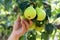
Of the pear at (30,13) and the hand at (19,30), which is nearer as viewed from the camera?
the pear at (30,13)

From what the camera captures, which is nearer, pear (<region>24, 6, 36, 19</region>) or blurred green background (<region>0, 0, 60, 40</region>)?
pear (<region>24, 6, 36, 19</region>)

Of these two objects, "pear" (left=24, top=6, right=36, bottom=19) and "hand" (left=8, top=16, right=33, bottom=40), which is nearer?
"pear" (left=24, top=6, right=36, bottom=19)

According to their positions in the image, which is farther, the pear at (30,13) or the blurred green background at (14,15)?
the blurred green background at (14,15)

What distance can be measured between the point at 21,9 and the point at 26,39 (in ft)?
0.65

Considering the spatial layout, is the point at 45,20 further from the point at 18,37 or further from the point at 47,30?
the point at 18,37

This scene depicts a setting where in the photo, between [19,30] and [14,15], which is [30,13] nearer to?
[19,30]

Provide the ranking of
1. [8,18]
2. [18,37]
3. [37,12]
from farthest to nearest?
[8,18], [18,37], [37,12]

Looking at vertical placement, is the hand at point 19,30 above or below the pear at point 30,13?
below

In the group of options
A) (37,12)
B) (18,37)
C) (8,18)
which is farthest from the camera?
(8,18)

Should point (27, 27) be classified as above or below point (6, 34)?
above

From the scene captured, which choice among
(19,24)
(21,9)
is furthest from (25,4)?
(19,24)

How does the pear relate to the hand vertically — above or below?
above

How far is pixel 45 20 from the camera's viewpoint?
0.83 m

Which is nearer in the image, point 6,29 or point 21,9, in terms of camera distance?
point 21,9
